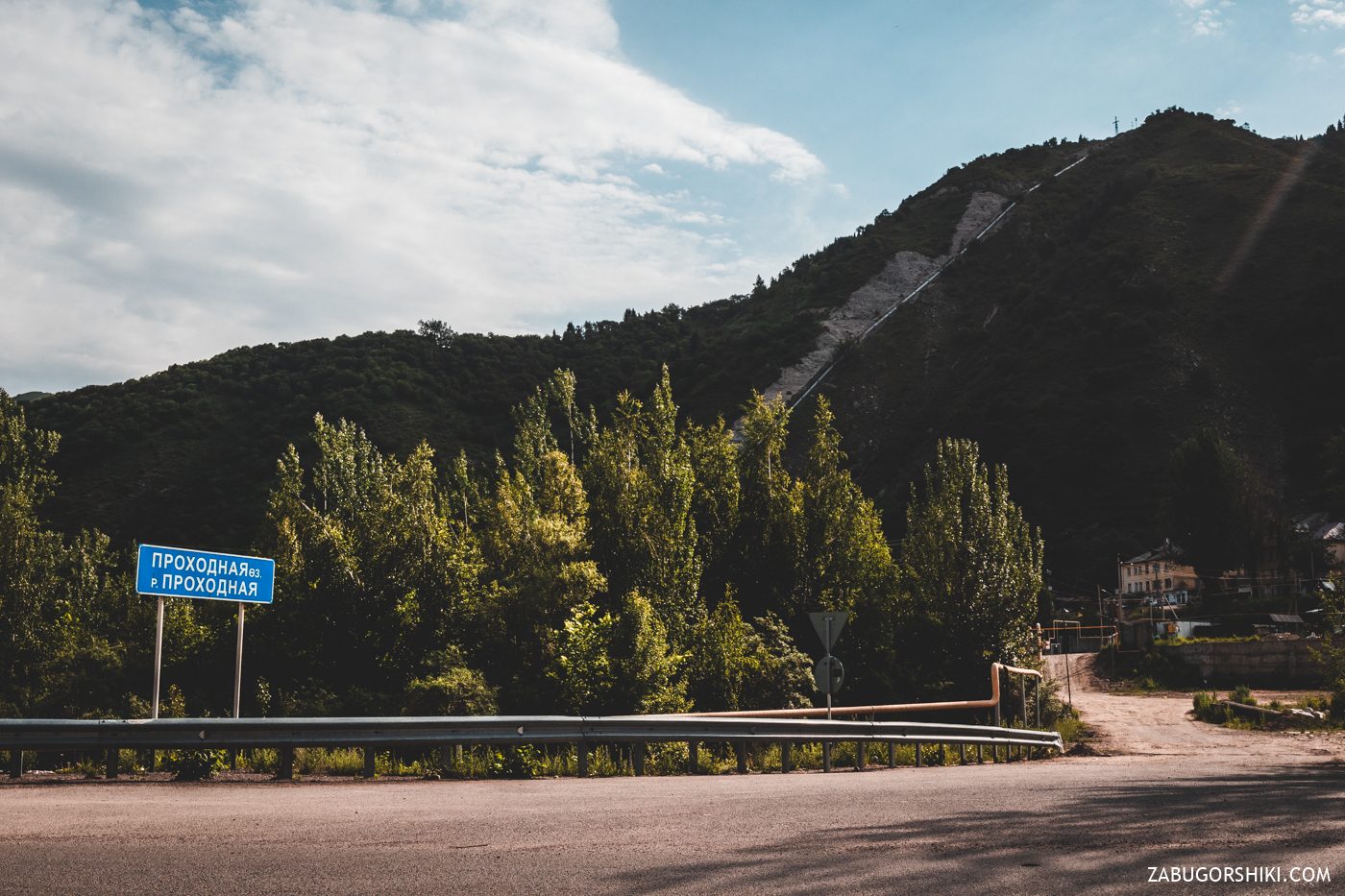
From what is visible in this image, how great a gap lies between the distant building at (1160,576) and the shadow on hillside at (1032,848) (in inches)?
2864

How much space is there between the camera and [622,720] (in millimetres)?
13438

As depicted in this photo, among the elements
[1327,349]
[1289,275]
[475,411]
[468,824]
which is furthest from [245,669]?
[1289,275]

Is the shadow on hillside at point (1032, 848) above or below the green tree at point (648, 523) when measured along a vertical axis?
below

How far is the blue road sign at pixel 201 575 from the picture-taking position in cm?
1282

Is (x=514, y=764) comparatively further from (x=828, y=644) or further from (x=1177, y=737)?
(x=1177, y=737)

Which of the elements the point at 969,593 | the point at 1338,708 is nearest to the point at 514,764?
the point at 969,593

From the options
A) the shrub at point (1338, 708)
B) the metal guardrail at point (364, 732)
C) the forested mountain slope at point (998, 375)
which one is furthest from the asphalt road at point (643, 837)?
the forested mountain slope at point (998, 375)

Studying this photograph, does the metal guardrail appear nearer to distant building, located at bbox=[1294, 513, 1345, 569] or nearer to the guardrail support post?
the guardrail support post

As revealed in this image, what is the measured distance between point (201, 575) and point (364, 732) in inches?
131

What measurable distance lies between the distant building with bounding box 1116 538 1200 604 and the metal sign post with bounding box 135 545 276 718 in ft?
235

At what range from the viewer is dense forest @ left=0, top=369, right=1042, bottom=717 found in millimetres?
24984

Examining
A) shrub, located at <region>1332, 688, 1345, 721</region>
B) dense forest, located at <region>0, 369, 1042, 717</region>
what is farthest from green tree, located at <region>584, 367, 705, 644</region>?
shrub, located at <region>1332, 688, 1345, 721</region>

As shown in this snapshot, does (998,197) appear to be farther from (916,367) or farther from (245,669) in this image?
(245,669)

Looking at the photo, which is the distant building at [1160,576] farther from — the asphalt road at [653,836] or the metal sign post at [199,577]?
the asphalt road at [653,836]
